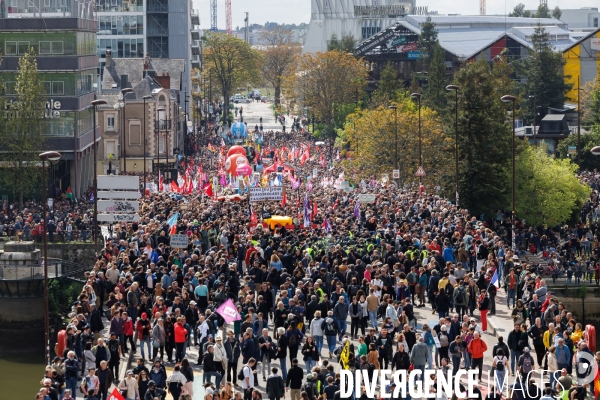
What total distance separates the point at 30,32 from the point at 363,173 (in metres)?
20.4

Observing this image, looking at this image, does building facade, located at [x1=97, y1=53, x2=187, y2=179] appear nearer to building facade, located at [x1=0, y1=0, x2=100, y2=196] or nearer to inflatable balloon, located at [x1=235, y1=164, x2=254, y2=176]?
building facade, located at [x1=0, y1=0, x2=100, y2=196]

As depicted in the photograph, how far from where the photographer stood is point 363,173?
77.2 meters

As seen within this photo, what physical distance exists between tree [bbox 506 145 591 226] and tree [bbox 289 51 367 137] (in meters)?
60.0

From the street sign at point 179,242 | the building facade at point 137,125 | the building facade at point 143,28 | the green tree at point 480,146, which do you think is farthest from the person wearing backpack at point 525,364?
the building facade at point 143,28

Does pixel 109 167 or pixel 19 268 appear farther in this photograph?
pixel 109 167

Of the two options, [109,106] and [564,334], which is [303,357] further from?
[109,106]

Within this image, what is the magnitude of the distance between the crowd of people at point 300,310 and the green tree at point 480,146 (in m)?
18.6

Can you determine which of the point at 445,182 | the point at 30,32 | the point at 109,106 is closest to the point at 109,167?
the point at 109,106

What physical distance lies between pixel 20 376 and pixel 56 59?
3542cm

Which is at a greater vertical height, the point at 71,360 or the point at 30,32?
the point at 30,32

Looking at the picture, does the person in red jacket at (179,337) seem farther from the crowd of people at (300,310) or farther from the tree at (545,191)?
the tree at (545,191)

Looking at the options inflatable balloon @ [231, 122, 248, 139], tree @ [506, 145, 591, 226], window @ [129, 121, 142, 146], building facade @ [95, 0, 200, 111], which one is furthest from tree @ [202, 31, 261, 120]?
tree @ [506, 145, 591, 226]

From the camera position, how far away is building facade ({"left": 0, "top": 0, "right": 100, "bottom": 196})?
73812 millimetres

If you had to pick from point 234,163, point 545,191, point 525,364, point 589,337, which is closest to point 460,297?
point 589,337
